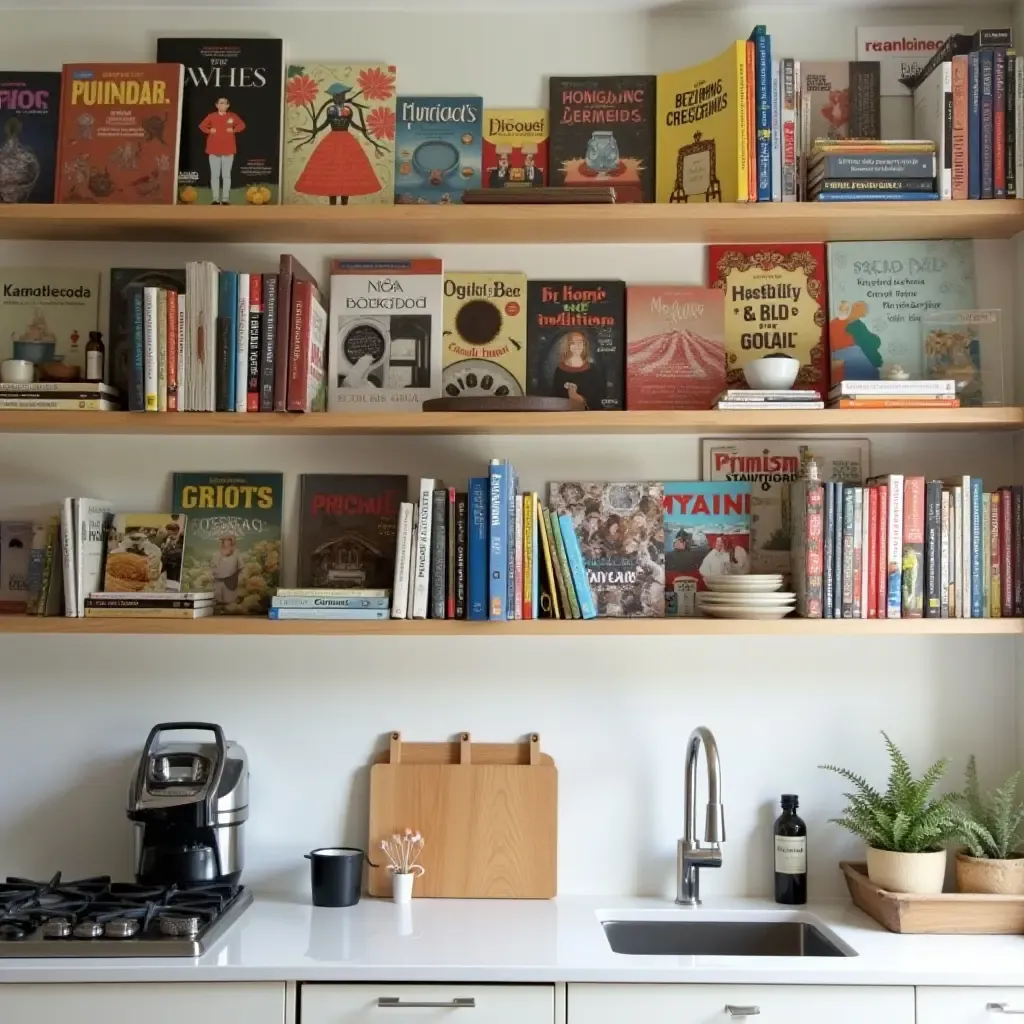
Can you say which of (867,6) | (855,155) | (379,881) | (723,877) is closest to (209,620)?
(379,881)

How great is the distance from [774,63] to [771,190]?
0.28 meters

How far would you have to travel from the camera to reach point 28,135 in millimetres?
2363

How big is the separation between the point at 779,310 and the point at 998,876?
1.23m

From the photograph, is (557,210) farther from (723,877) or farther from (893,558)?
(723,877)

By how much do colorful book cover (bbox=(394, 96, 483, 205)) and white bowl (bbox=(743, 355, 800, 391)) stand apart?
74 centimetres

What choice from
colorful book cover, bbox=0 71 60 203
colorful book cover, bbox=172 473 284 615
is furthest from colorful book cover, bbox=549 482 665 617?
colorful book cover, bbox=0 71 60 203

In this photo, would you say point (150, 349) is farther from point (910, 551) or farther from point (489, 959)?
point (910, 551)

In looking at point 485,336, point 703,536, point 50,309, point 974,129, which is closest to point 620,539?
point 703,536

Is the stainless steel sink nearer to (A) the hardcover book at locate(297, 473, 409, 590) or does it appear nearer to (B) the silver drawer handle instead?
(B) the silver drawer handle

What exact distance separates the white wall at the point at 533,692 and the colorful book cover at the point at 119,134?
13 cm

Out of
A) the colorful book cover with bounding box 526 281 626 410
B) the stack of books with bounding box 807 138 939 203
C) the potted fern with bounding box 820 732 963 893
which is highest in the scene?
the stack of books with bounding box 807 138 939 203

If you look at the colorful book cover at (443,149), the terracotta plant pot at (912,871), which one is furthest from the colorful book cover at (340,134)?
the terracotta plant pot at (912,871)

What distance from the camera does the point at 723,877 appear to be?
90.4 inches

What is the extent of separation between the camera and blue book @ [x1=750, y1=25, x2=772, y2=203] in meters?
2.16
